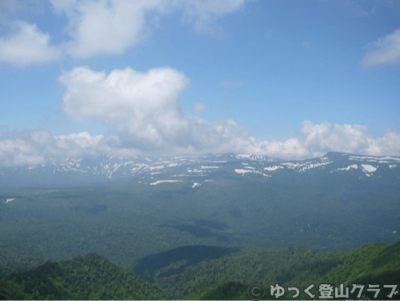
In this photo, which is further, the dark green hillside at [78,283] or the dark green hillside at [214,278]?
the dark green hillside at [214,278]

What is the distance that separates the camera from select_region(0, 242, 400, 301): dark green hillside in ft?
281

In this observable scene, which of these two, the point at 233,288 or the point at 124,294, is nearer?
the point at 233,288

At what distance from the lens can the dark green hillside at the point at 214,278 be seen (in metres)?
85.7

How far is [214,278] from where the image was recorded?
543ft

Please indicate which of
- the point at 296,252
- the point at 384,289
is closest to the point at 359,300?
the point at 384,289

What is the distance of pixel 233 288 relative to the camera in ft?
300

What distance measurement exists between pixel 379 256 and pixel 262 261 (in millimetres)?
77932

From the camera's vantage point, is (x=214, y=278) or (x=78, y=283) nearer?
(x=78, y=283)

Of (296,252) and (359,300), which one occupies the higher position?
(359,300)

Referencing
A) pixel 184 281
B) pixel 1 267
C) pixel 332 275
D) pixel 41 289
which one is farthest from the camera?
pixel 184 281

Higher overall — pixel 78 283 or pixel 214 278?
pixel 78 283

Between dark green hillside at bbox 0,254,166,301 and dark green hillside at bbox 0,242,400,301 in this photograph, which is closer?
dark green hillside at bbox 0,254,166,301

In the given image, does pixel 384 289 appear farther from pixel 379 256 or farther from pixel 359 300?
pixel 379 256

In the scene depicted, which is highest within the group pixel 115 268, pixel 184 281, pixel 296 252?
pixel 115 268
